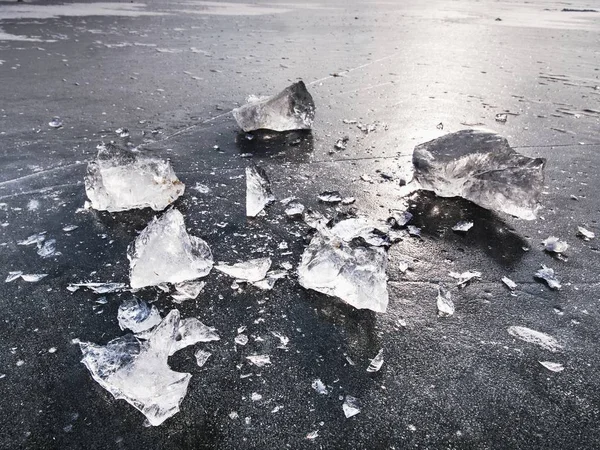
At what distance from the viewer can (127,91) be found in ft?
12.7

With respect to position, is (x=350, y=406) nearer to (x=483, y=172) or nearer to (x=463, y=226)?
(x=463, y=226)

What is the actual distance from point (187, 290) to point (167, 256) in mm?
142

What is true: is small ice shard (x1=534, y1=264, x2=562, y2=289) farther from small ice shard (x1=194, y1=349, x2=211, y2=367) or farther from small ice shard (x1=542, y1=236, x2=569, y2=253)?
small ice shard (x1=194, y1=349, x2=211, y2=367)

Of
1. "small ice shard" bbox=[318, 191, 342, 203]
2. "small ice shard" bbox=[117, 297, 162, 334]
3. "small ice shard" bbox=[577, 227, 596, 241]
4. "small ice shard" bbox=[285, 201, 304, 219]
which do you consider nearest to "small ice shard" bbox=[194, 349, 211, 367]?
"small ice shard" bbox=[117, 297, 162, 334]

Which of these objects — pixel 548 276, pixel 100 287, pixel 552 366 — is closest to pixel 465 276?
pixel 548 276

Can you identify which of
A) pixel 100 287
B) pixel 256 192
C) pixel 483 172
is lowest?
pixel 100 287

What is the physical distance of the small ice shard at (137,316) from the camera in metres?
1.27

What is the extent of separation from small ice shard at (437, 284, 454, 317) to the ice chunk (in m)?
0.19

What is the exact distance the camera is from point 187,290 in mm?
1441

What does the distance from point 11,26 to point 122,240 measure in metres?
7.84

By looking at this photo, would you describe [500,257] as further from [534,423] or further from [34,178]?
[34,178]

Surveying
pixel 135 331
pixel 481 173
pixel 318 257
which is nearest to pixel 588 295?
pixel 481 173

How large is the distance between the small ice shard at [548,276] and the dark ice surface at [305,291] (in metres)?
0.03

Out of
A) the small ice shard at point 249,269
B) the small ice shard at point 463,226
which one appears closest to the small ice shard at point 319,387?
the small ice shard at point 249,269
